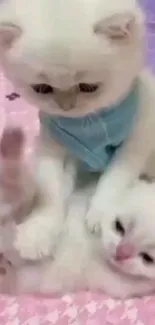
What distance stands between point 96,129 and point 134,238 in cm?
19

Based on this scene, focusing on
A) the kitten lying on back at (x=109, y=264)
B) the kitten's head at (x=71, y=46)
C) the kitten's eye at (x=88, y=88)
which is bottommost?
the kitten lying on back at (x=109, y=264)

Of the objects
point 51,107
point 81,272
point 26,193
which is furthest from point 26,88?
point 81,272

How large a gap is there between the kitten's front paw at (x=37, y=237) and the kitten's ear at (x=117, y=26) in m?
0.30

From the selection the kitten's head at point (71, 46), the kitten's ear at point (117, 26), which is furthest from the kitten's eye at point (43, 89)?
the kitten's ear at point (117, 26)

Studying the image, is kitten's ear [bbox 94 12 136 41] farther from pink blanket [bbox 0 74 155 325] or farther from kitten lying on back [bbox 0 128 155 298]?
pink blanket [bbox 0 74 155 325]

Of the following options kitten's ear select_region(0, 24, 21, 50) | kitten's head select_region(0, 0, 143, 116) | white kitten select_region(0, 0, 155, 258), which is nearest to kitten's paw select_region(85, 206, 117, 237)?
white kitten select_region(0, 0, 155, 258)

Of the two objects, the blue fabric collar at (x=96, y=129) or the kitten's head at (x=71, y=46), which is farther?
the blue fabric collar at (x=96, y=129)

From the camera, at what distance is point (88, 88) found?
85 centimetres

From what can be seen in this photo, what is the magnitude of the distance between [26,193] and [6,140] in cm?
9

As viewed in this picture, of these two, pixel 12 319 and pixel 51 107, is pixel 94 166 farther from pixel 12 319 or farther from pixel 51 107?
pixel 12 319

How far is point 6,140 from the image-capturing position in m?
0.90

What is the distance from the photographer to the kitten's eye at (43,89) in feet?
2.79

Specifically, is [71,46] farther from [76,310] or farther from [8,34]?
[76,310]

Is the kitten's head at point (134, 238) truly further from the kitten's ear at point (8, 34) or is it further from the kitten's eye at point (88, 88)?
the kitten's ear at point (8, 34)
